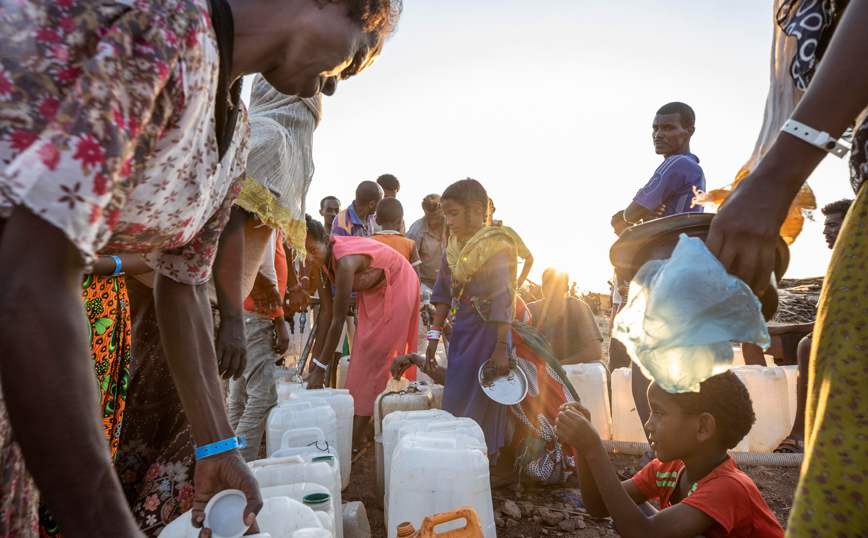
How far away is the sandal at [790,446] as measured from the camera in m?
3.56

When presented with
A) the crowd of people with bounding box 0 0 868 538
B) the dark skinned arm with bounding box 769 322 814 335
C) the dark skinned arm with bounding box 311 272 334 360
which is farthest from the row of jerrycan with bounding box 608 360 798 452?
the dark skinned arm with bounding box 311 272 334 360

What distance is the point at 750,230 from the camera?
853 millimetres

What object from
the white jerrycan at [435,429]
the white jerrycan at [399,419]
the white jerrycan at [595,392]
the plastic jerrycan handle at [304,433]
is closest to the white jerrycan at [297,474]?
the white jerrycan at [435,429]

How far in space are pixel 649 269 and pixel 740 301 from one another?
19cm

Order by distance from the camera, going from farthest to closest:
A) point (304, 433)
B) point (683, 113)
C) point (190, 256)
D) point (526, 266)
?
point (526, 266), point (683, 113), point (304, 433), point (190, 256)

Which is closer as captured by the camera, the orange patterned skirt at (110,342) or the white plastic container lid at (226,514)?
the white plastic container lid at (226,514)

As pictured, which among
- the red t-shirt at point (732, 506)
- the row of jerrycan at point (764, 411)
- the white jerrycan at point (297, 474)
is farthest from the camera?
the row of jerrycan at point (764, 411)

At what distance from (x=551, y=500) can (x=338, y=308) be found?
1918 millimetres

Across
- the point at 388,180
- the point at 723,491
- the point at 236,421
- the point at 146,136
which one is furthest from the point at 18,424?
the point at 388,180

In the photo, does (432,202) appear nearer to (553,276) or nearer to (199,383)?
(553,276)

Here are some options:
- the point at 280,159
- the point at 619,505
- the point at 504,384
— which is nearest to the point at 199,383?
the point at 280,159

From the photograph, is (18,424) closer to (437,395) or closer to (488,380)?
(488,380)

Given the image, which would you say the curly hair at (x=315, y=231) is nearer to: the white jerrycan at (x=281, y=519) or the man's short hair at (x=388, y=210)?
the man's short hair at (x=388, y=210)

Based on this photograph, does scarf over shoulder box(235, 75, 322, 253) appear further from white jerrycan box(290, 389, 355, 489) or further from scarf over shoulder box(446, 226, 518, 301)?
scarf over shoulder box(446, 226, 518, 301)
